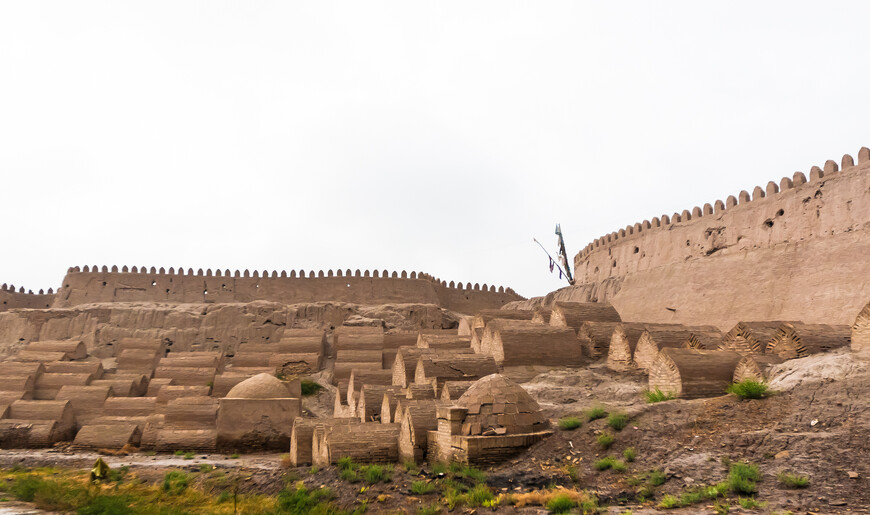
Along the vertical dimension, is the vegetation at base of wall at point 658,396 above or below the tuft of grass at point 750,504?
above

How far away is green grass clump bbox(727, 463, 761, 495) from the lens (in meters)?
7.08

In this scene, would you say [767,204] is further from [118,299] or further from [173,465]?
[118,299]

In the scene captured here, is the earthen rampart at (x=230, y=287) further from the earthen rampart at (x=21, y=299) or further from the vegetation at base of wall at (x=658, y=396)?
the vegetation at base of wall at (x=658, y=396)

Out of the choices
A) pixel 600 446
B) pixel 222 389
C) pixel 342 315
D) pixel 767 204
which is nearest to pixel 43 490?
pixel 222 389

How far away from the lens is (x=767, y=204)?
19.4 metres

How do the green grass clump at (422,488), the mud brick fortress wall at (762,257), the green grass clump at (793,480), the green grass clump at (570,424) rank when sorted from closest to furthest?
the green grass clump at (793,480)
the green grass clump at (422,488)
the green grass clump at (570,424)
the mud brick fortress wall at (762,257)

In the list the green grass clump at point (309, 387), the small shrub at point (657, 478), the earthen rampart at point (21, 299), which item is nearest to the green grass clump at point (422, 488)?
the small shrub at point (657, 478)

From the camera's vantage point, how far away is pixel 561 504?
25.0 feet

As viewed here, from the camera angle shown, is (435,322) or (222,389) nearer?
(222,389)

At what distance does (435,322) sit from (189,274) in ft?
39.8

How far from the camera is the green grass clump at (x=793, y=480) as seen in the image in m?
6.92

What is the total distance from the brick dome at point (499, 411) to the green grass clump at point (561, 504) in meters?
2.33

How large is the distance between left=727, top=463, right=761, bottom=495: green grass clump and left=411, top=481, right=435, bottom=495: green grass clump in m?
3.96

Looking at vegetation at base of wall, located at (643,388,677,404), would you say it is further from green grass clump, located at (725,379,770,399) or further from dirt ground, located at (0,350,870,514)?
green grass clump, located at (725,379,770,399)
